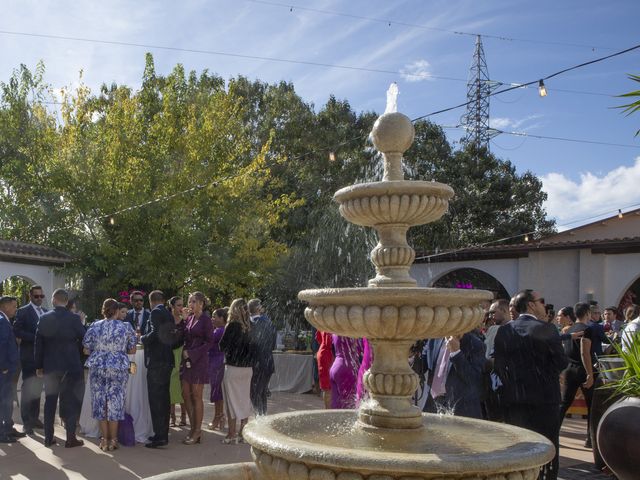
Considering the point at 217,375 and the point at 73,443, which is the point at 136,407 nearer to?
the point at 73,443

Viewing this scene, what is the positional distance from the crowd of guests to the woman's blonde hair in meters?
0.01

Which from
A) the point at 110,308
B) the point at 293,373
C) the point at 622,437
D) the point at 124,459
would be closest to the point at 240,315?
the point at 110,308

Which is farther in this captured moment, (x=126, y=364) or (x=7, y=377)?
(x=7, y=377)

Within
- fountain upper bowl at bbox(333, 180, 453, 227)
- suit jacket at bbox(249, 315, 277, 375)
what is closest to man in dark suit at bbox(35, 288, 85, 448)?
suit jacket at bbox(249, 315, 277, 375)

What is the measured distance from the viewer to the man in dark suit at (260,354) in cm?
920

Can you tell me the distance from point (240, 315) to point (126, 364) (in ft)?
5.28

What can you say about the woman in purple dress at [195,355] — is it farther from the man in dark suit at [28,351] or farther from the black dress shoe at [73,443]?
the man in dark suit at [28,351]

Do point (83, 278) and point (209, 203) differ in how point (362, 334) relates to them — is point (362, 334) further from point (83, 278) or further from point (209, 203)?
point (83, 278)

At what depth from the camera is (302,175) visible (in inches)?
1170

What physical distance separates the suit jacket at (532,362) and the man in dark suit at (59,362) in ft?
18.3

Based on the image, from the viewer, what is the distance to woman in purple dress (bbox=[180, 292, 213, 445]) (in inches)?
356

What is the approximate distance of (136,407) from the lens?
918cm

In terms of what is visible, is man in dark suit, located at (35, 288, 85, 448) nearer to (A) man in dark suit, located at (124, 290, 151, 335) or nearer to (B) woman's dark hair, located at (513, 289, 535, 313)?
(A) man in dark suit, located at (124, 290, 151, 335)

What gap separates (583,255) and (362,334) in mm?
17837
